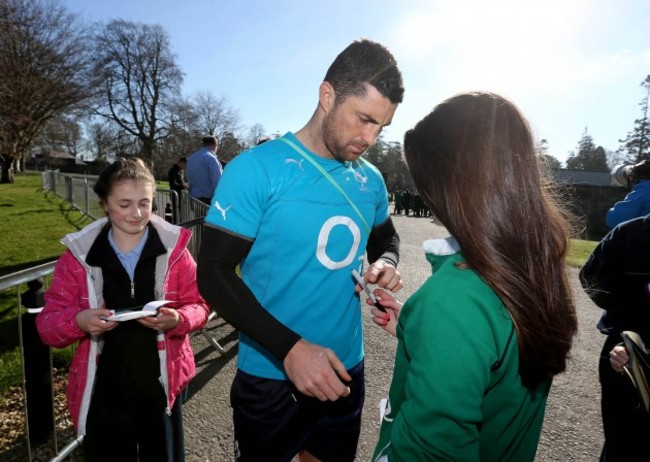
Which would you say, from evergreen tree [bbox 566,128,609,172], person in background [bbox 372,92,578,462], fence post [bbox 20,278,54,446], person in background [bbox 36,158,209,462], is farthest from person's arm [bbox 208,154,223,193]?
evergreen tree [bbox 566,128,609,172]

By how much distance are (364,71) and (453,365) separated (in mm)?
1306

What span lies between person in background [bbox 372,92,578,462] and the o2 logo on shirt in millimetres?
581

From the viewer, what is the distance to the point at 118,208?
2113 mm

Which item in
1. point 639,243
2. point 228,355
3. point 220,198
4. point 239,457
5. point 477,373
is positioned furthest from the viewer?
point 228,355

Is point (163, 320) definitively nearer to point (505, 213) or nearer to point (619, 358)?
point (505, 213)

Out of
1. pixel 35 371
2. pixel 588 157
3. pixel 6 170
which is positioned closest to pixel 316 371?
pixel 35 371

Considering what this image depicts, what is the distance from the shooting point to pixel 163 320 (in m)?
1.86

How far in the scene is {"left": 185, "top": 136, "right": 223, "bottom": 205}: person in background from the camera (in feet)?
24.9

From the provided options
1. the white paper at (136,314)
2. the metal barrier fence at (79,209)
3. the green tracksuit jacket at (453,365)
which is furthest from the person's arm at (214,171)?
the green tracksuit jacket at (453,365)

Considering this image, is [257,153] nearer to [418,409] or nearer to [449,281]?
[449,281]

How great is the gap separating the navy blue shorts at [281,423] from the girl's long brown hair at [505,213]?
3.23ft

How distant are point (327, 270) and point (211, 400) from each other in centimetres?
239

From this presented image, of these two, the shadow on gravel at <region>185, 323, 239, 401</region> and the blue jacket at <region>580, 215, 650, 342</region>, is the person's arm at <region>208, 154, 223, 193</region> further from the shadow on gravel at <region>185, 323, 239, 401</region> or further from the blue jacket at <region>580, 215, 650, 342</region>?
the blue jacket at <region>580, 215, 650, 342</region>

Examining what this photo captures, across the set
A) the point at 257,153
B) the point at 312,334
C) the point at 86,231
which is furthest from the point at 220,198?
the point at 86,231
